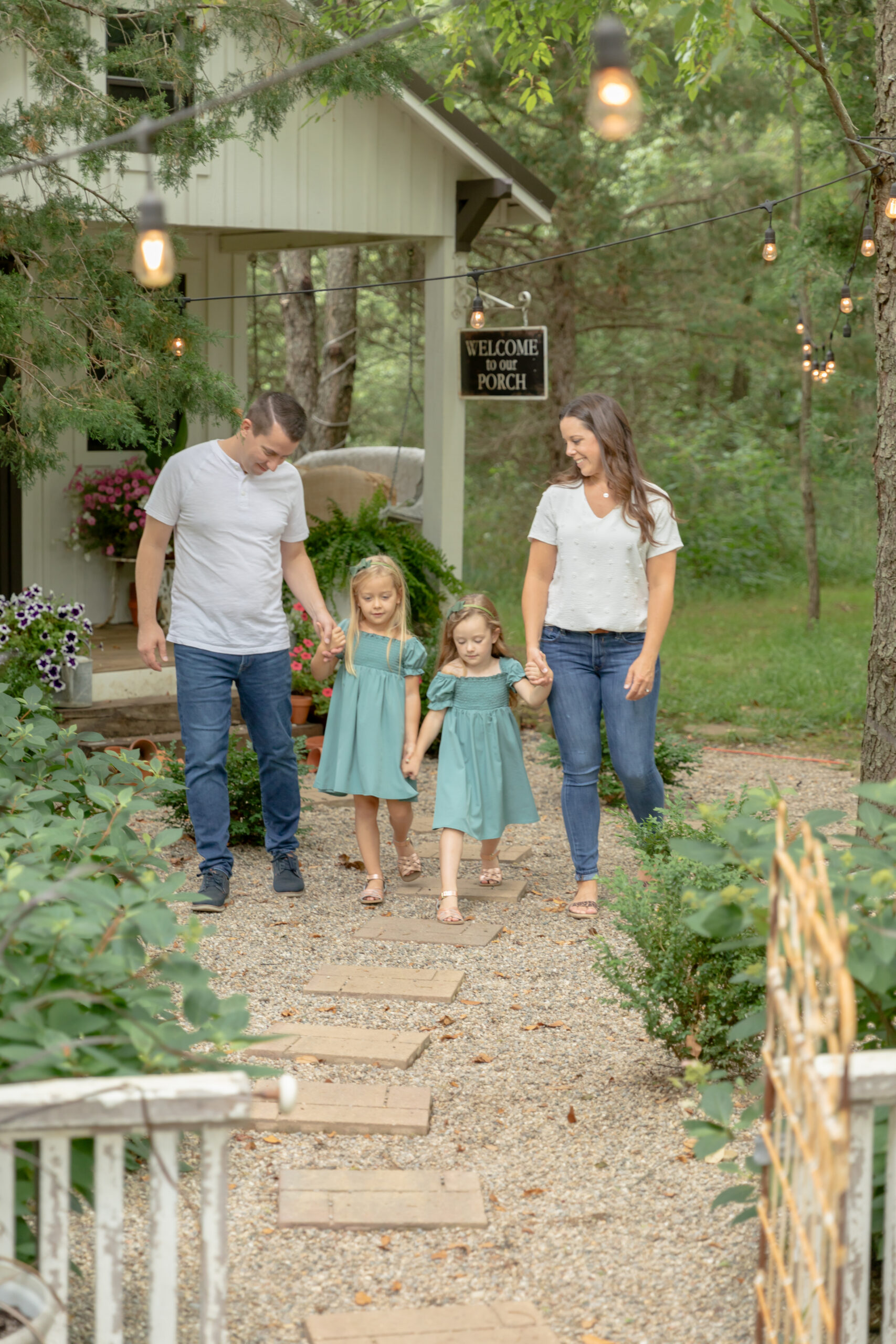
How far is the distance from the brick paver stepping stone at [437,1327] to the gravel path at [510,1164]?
2.3 inches

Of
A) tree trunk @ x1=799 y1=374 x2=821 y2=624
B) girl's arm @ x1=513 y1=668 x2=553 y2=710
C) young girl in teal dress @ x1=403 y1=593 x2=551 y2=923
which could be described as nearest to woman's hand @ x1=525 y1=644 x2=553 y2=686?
girl's arm @ x1=513 y1=668 x2=553 y2=710

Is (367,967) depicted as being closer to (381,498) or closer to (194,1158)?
(194,1158)

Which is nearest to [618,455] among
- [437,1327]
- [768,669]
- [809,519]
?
[437,1327]

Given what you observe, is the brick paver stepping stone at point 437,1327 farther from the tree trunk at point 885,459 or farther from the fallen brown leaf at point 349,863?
the fallen brown leaf at point 349,863

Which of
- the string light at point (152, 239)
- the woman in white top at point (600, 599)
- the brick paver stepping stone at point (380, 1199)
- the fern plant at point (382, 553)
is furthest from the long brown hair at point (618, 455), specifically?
the fern plant at point (382, 553)

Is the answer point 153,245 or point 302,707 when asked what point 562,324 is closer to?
point 302,707

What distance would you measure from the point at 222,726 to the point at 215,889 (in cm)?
60

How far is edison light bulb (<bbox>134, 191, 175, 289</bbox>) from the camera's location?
2.99 meters

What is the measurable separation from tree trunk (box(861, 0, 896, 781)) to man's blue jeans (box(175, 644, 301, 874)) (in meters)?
2.13

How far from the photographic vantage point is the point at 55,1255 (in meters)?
2.01

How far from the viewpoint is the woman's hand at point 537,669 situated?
16.0 feet

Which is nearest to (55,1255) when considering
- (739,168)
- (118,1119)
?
(118,1119)

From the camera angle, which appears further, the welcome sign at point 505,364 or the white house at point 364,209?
the welcome sign at point 505,364

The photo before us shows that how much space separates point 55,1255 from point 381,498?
676cm
